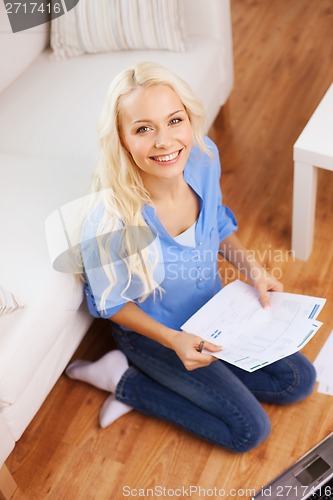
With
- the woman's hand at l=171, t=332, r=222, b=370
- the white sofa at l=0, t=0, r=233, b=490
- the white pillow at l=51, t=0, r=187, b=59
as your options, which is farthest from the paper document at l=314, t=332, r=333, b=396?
the white pillow at l=51, t=0, r=187, b=59

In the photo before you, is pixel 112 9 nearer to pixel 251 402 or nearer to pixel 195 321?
pixel 195 321

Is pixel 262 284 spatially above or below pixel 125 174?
below

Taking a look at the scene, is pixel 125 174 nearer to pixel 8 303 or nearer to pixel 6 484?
pixel 8 303

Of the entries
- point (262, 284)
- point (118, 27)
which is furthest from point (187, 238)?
point (118, 27)

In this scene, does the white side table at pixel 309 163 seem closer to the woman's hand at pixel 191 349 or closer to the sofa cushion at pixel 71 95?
the sofa cushion at pixel 71 95

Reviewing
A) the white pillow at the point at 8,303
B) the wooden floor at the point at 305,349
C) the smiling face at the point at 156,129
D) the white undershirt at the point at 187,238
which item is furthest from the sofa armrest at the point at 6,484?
the smiling face at the point at 156,129

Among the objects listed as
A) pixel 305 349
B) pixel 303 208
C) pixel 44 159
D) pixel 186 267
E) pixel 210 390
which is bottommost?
pixel 305 349

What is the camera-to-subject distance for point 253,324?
138cm

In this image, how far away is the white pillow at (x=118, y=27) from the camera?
5.85 ft

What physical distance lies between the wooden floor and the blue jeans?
52 mm

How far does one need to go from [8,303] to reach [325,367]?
2.58 feet

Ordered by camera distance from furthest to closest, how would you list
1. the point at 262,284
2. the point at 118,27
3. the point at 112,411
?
the point at 118,27 < the point at 112,411 < the point at 262,284

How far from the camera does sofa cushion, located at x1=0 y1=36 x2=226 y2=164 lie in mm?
1630

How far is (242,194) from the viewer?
6.70 feet
